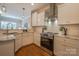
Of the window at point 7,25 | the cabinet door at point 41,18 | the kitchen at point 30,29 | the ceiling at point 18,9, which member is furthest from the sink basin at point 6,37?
the cabinet door at point 41,18

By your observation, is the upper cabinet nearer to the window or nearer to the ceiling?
the ceiling

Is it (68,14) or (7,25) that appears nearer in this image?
(7,25)

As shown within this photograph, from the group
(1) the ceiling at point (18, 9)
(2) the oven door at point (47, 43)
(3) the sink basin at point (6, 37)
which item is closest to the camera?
(1) the ceiling at point (18, 9)

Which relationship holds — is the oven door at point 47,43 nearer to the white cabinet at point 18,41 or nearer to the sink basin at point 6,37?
the white cabinet at point 18,41

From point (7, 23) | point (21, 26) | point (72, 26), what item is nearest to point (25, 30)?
point (21, 26)

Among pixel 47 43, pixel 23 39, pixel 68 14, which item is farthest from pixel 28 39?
pixel 68 14

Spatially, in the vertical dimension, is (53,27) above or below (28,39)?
above

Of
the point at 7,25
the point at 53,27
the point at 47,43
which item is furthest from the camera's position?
the point at 47,43

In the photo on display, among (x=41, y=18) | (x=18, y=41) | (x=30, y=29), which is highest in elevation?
(x=41, y=18)

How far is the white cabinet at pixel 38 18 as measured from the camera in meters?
1.52

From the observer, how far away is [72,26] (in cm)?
238

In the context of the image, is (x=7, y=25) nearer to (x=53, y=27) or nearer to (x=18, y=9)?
(x=18, y=9)

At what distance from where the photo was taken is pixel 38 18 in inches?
62.0

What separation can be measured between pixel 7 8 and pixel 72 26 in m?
1.56
